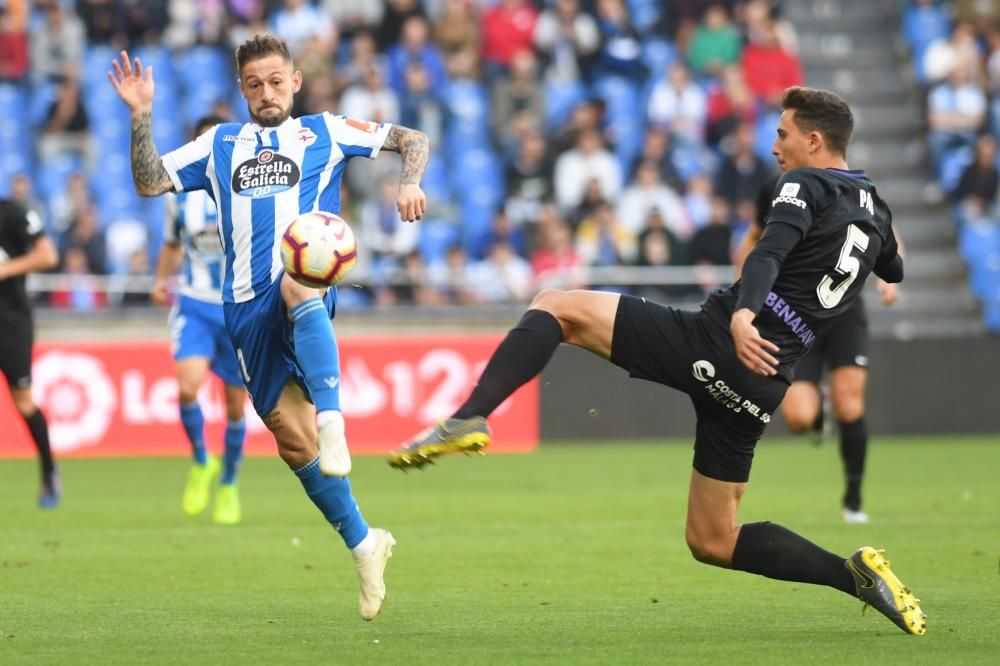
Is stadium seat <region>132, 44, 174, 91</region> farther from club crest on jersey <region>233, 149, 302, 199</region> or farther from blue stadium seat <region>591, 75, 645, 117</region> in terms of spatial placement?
club crest on jersey <region>233, 149, 302, 199</region>

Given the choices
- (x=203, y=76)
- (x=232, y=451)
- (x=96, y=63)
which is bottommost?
(x=232, y=451)

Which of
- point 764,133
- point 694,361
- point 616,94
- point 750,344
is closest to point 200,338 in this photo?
point 694,361

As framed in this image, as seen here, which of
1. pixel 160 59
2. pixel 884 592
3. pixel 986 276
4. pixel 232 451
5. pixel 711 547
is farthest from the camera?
pixel 160 59

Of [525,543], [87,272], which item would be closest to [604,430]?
[87,272]

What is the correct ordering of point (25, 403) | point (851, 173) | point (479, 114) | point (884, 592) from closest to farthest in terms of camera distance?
point (884, 592), point (851, 173), point (25, 403), point (479, 114)

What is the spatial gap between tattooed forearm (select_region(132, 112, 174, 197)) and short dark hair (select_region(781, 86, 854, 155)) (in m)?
2.69

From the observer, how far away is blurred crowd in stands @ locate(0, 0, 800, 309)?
1861 cm

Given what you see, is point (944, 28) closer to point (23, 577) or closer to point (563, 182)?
point (563, 182)

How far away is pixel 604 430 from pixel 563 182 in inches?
125

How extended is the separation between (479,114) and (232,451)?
10142 mm

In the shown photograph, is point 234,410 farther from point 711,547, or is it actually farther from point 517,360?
point 517,360

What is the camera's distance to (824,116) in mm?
6723

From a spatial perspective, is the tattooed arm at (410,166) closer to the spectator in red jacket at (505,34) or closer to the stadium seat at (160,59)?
the stadium seat at (160,59)

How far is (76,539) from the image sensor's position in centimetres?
1023
